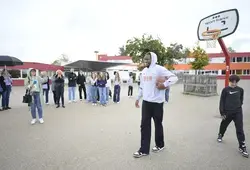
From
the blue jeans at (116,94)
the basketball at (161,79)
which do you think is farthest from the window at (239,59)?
the basketball at (161,79)

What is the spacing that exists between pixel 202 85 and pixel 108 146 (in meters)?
10.6

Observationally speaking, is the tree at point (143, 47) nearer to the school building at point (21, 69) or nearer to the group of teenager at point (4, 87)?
the school building at point (21, 69)

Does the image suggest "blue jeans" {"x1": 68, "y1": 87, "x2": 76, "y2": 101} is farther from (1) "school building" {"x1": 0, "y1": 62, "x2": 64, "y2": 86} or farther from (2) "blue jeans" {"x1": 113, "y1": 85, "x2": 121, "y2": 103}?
(1) "school building" {"x1": 0, "y1": 62, "x2": 64, "y2": 86}

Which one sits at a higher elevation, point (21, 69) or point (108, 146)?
point (21, 69)

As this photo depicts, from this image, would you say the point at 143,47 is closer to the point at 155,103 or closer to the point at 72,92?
the point at 72,92

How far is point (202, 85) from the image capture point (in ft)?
43.2

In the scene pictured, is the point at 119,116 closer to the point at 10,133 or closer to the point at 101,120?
the point at 101,120

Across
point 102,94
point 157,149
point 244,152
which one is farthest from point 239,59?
point 157,149

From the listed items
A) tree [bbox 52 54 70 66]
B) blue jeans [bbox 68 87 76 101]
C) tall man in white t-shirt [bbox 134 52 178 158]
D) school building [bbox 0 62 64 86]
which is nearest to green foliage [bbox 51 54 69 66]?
tree [bbox 52 54 70 66]

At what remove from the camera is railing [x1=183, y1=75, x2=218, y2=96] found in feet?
42.6

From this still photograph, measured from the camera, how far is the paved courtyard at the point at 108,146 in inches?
133

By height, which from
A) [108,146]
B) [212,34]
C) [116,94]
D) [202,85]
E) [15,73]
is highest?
[212,34]

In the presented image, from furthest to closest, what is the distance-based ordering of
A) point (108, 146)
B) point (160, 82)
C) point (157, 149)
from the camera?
point (108, 146)
point (157, 149)
point (160, 82)

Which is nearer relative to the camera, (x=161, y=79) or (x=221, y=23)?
(x=161, y=79)
